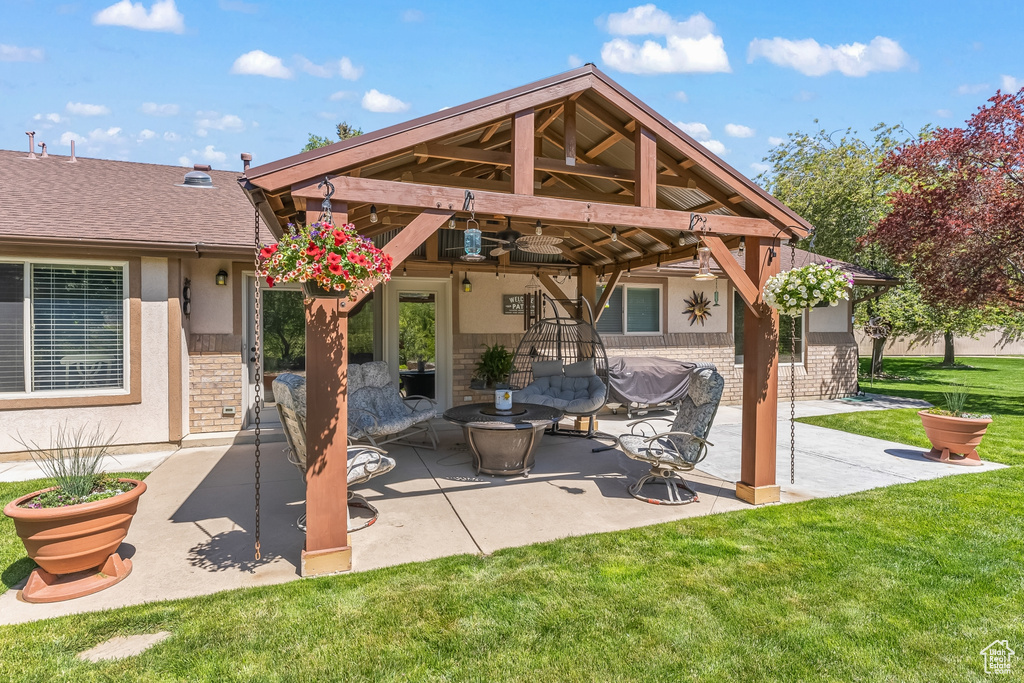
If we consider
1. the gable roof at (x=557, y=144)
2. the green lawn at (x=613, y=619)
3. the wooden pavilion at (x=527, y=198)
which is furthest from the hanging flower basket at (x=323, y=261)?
the green lawn at (x=613, y=619)

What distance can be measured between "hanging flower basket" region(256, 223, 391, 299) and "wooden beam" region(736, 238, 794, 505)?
3.28 meters

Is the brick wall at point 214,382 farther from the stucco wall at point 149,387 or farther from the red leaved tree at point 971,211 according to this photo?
the red leaved tree at point 971,211

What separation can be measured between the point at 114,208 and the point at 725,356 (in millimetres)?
10233

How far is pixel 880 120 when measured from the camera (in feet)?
55.4

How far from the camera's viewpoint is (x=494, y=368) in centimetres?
793

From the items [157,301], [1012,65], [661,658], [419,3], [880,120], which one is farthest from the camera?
[880,120]

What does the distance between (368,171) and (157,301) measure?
3660 millimetres

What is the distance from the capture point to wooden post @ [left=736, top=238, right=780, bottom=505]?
173 inches

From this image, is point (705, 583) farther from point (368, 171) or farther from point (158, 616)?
point (368, 171)

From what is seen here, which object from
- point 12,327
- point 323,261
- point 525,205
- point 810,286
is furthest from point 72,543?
point 810,286

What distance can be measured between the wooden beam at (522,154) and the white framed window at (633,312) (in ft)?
18.3

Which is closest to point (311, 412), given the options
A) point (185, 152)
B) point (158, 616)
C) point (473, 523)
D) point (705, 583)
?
point (158, 616)

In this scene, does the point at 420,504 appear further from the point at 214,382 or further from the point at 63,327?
the point at 63,327

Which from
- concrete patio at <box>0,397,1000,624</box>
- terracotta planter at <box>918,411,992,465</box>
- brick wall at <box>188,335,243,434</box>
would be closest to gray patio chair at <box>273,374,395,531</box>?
concrete patio at <box>0,397,1000,624</box>
